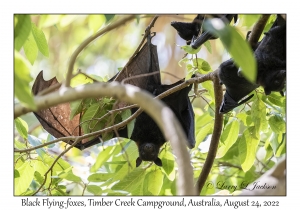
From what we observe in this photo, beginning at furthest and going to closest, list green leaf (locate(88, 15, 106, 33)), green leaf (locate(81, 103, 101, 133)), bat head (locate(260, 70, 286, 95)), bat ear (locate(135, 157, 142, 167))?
bat ear (locate(135, 157, 142, 167)) → green leaf (locate(81, 103, 101, 133)) → bat head (locate(260, 70, 286, 95)) → green leaf (locate(88, 15, 106, 33))

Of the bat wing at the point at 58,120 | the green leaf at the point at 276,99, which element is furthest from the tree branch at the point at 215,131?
the bat wing at the point at 58,120

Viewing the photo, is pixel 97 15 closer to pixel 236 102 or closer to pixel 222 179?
pixel 236 102

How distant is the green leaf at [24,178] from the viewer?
2334 millimetres

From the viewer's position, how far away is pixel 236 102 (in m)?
2.37

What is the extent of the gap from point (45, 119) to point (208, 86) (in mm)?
973

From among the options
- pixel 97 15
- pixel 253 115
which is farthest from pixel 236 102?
pixel 97 15

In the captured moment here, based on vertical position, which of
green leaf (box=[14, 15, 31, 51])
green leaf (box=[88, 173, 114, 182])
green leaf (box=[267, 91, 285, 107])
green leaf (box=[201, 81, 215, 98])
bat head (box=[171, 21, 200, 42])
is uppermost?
bat head (box=[171, 21, 200, 42])

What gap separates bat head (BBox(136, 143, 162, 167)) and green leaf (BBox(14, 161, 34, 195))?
2.25 ft

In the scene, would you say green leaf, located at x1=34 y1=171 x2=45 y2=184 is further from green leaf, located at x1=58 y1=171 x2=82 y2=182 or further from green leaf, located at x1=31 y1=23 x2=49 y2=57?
green leaf, located at x1=31 y1=23 x2=49 y2=57

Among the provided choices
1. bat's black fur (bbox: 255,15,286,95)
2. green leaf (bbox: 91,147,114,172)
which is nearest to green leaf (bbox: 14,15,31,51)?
bat's black fur (bbox: 255,15,286,95)

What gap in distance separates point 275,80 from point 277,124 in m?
0.52

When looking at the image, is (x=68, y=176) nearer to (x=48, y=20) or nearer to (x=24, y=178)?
(x=24, y=178)

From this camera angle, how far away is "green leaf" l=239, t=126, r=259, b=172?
100 inches

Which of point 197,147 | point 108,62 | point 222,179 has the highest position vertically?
point 108,62
